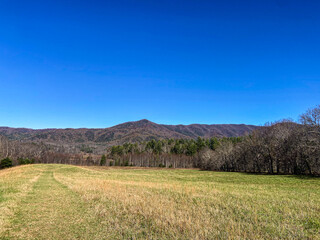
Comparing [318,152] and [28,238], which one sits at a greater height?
[318,152]

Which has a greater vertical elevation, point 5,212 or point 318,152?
point 318,152

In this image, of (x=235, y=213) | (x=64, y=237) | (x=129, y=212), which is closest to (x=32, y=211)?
(x=64, y=237)

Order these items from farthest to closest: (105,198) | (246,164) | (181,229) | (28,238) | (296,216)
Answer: (246,164) < (105,198) < (296,216) < (181,229) < (28,238)

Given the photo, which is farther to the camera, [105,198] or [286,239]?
[105,198]

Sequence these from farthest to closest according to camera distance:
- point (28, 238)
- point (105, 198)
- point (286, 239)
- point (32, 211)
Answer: point (105, 198) → point (32, 211) → point (28, 238) → point (286, 239)

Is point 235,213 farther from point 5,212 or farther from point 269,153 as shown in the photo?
point 269,153

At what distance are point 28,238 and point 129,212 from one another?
5001mm

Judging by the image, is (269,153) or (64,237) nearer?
(64,237)

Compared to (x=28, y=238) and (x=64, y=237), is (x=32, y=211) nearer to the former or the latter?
(x=28, y=238)

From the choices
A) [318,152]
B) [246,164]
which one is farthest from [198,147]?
[318,152]

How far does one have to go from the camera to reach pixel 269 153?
5650 centimetres

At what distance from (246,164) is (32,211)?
75401 millimetres

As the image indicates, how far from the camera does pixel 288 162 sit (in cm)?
5466

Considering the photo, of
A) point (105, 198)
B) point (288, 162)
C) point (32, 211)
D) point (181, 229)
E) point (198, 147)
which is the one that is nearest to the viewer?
point (181, 229)
